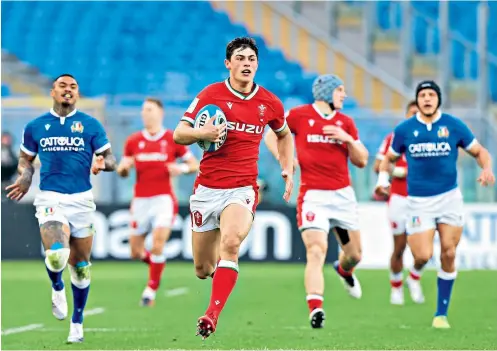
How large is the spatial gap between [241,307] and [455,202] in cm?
361

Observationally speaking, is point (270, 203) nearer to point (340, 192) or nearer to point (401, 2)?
point (401, 2)

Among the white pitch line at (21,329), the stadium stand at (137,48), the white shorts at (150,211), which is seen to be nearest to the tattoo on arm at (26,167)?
the white pitch line at (21,329)

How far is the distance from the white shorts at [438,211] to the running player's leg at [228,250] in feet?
10.3

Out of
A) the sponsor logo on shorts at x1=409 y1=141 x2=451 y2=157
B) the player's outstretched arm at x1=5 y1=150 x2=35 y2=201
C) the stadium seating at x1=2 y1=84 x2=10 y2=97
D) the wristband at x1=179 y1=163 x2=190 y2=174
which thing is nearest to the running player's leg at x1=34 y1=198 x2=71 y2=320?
the player's outstretched arm at x1=5 y1=150 x2=35 y2=201

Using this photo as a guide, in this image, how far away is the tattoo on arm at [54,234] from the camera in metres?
10.3

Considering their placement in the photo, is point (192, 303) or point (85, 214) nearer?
point (85, 214)

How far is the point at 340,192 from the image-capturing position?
40.2 ft

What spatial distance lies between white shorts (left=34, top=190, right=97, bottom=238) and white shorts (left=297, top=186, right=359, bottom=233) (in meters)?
2.41

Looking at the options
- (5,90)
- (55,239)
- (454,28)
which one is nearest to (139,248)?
(55,239)

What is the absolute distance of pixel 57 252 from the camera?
10.2 meters

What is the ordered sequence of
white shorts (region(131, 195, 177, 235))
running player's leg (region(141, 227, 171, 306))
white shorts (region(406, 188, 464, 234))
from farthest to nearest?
white shorts (region(131, 195, 177, 235))
running player's leg (region(141, 227, 171, 306))
white shorts (region(406, 188, 464, 234))

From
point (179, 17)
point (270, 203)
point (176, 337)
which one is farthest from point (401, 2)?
point (176, 337)

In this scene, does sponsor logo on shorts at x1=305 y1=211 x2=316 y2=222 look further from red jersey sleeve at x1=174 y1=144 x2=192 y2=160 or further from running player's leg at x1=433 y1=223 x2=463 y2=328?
red jersey sleeve at x1=174 y1=144 x2=192 y2=160

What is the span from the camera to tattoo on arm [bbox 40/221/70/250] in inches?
404
